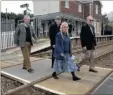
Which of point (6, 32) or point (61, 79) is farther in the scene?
point (6, 32)

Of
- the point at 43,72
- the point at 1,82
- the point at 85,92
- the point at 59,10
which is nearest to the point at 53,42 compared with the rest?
the point at 43,72

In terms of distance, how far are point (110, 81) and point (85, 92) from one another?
5.74 ft

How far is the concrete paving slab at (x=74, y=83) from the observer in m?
6.30

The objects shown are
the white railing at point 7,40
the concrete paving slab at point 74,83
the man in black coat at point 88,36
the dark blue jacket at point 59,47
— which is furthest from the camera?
the white railing at point 7,40

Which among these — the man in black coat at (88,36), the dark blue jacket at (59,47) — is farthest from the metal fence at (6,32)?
the dark blue jacket at (59,47)

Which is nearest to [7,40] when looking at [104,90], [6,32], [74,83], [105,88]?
[6,32]

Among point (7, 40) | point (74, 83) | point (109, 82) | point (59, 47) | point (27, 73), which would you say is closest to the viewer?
point (74, 83)

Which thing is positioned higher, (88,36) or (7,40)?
(88,36)

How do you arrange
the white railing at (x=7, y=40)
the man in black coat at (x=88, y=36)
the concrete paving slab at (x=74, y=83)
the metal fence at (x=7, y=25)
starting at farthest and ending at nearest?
the metal fence at (x=7, y=25) → the white railing at (x=7, y=40) → the man in black coat at (x=88, y=36) → the concrete paving slab at (x=74, y=83)

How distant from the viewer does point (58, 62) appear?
742 centimetres

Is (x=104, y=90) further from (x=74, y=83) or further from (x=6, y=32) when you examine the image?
(x=6, y=32)

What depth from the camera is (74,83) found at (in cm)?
705

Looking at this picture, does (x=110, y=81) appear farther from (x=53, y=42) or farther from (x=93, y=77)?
(x=53, y=42)

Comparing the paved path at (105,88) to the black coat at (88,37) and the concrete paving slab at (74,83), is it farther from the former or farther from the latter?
the black coat at (88,37)
